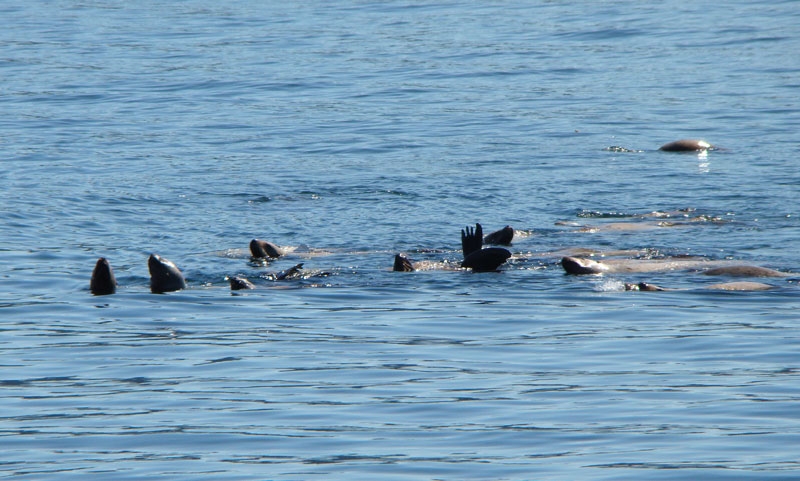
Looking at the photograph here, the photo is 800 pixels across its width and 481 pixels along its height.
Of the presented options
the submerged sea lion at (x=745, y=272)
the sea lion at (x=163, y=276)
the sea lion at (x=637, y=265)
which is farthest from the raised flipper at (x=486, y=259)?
the sea lion at (x=163, y=276)

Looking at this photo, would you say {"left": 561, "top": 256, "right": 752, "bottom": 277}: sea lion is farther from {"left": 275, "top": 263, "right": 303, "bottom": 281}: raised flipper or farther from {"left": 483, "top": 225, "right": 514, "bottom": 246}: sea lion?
{"left": 275, "top": 263, "right": 303, "bottom": 281}: raised flipper

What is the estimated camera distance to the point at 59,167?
1894 centimetres

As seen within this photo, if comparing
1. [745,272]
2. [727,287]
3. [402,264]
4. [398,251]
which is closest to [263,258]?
[398,251]

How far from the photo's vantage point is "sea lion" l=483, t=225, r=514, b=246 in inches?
535

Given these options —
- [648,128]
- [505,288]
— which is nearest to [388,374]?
[505,288]

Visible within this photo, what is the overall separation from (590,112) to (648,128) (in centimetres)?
168

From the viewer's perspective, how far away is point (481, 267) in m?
12.6

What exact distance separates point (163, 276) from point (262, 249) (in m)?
1.50

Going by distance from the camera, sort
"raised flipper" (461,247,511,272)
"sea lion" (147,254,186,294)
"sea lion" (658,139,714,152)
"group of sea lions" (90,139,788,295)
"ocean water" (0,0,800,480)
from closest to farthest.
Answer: "ocean water" (0,0,800,480), "group of sea lions" (90,139,788,295), "sea lion" (147,254,186,294), "raised flipper" (461,247,511,272), "sea lion" (658,139,714,152)

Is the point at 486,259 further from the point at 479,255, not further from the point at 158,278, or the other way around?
the point at 158,278

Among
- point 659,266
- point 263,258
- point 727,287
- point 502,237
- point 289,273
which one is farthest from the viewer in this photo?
point 502,237

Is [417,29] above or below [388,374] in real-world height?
above

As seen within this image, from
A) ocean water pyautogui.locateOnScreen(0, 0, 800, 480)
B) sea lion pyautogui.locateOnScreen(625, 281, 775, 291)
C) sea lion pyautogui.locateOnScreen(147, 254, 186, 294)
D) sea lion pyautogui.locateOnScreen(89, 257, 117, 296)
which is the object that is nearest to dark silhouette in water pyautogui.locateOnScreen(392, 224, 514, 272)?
ocean water pyautogui.locateOnScreen(0, 0, 800, 480)

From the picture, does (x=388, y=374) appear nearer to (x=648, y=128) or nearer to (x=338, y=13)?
(x=648, y=128)
